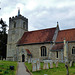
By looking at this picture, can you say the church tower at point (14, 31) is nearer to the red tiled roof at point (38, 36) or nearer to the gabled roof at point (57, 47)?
the red tiled roof at point (38, 36)

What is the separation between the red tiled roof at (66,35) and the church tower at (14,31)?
39.6 ft

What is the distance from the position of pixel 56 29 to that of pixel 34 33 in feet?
21.9

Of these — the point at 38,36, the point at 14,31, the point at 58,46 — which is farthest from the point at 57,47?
the point at 14,31

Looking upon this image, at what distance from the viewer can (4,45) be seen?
160ft

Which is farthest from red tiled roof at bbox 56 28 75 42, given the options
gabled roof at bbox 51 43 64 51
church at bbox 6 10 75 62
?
gabled roof at bbox 51 43 64 51

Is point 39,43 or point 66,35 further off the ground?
point 66,35

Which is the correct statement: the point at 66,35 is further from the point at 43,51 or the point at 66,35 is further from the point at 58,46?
the point at 43,51

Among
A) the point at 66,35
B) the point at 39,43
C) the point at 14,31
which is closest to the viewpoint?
the point at 66,35

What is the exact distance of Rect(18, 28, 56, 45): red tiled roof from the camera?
33.8m

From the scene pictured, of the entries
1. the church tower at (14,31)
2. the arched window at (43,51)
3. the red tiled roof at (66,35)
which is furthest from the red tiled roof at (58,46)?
the church tower at (14,31)

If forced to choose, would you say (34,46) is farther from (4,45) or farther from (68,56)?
(4,45)

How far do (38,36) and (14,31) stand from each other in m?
8.76

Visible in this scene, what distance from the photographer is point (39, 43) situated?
33719mm

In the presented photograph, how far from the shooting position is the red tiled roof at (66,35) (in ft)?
104
